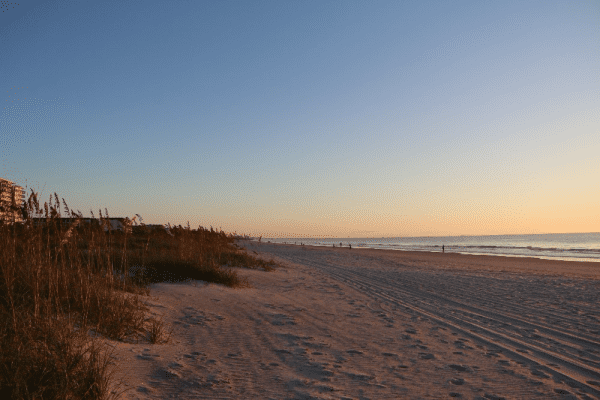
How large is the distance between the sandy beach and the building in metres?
1.96

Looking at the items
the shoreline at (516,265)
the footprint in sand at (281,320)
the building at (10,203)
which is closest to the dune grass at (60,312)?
the building at (10,203)

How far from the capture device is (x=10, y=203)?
13.8 ft

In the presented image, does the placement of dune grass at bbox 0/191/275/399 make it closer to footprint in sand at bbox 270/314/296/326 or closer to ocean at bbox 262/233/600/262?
footprint in sand at bbox 270/314/296/326

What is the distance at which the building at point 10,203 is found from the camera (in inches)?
158

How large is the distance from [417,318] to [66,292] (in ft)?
17.7

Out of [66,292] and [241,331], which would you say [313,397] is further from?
[66,292]

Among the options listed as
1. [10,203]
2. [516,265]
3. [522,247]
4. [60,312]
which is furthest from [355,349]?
[522,247]

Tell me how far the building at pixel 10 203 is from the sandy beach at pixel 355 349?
6.43 ft

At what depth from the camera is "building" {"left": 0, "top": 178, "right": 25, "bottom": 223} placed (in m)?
4.02

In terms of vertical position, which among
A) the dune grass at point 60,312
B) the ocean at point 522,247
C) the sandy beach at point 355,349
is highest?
the dune grass at point 60,312

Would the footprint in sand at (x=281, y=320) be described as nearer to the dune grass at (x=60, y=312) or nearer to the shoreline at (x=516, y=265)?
the dune grass at (x=60, y=312)

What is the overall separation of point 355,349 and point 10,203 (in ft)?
14.1

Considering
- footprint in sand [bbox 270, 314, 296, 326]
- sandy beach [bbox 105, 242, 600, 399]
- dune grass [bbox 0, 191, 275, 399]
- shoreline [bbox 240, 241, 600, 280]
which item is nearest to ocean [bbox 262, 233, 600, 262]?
shoreline [bbox 240, 241, 600, 280]

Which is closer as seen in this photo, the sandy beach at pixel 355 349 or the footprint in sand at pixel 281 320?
the sandy beach at pixel 355 349
